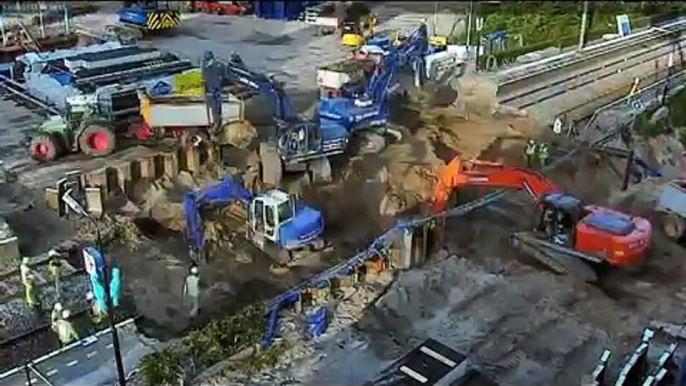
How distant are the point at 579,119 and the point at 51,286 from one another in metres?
13.0

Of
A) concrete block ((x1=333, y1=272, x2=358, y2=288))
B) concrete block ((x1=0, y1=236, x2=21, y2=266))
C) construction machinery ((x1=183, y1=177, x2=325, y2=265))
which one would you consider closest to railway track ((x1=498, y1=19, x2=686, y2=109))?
construction machinery ((x1=183, y1=177, x2=325, y2=265))

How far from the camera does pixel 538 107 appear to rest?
20.8 m

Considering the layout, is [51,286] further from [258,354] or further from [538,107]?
[538,107]

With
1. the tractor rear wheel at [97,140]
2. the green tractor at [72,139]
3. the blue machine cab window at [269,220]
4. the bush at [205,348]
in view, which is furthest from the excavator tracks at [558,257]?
the green tractor at [72,139]

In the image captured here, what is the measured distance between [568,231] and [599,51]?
451 inches

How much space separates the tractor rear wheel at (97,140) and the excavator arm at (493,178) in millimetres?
7237

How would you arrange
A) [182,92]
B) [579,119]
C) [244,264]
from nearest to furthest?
[244,264]
[182,92]
[579,119]

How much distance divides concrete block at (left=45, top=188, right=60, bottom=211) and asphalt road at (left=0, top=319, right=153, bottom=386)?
451 cm

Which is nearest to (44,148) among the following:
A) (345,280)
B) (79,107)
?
(79,107)

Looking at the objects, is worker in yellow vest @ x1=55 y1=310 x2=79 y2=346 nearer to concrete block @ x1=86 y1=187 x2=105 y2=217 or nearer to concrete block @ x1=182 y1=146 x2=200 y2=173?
concrete block @ x1=86 y1=187 x2=105 y2=217

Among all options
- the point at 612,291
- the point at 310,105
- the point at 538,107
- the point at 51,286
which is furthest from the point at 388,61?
the point at 51,286

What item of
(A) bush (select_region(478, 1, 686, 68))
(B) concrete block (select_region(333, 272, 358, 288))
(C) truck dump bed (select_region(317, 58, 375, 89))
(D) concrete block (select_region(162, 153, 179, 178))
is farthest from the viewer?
(A) bush (select_region(478, 1, 686, 68))

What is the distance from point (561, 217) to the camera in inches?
543

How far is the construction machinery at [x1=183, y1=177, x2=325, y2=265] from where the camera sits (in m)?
14.2
